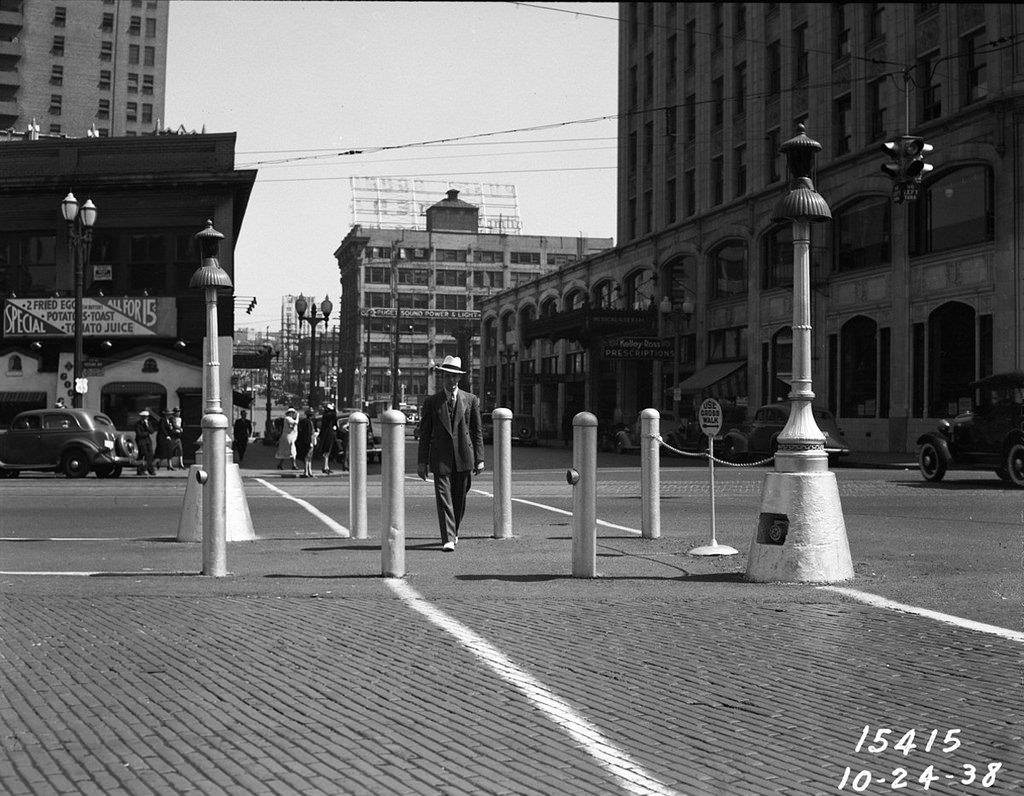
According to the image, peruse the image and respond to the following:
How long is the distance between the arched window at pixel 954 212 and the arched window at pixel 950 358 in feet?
6.88

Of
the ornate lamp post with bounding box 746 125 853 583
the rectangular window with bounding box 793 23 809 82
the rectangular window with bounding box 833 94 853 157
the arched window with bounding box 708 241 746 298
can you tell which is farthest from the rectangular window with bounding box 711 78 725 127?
the ornate lamp post with bounding box 746 125 853 583

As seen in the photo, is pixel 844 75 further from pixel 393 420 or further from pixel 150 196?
pixel 393 420

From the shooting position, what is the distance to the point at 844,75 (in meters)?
40.4

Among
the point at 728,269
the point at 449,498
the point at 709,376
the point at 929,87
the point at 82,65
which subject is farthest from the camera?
the point at 82,65

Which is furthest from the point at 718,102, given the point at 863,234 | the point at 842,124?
the point at 863,234

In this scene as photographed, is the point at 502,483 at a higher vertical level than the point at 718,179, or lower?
lower

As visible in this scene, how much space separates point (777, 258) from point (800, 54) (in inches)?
311

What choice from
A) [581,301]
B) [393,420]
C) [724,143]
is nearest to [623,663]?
[393,420]

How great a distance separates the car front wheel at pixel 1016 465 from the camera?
2058cm

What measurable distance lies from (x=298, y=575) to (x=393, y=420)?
5.79 feet

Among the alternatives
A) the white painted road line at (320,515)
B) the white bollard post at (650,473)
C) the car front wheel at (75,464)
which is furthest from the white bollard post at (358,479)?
the car front wheel at (75,464)

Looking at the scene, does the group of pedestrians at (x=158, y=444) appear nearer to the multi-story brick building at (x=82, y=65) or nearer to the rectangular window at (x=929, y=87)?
the rectangular window at (x=929, y=87)

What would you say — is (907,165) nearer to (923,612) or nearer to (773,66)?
(923,612)

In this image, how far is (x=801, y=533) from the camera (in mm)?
9414
